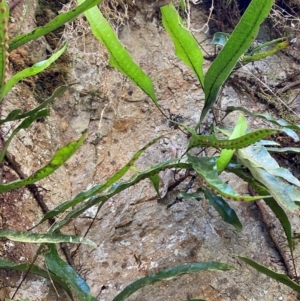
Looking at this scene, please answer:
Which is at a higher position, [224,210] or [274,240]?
[224,210]

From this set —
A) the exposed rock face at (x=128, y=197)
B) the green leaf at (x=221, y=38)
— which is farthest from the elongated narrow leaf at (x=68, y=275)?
the green leaf at (x=221, y=38)

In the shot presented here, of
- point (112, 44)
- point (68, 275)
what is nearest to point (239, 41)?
point (112, 44)

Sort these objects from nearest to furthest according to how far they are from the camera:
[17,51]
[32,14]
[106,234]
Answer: [106,234] < [17,51] < [32,14]

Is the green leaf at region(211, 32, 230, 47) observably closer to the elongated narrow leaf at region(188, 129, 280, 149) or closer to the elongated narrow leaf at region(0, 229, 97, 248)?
the elongated narrow leaf at region(188, 129, 280, 149)

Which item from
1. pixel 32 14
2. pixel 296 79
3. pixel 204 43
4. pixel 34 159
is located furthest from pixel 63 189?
pixel 296 79

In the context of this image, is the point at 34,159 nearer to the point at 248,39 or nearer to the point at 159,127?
the point at 159,127

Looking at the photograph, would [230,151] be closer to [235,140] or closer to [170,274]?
[235,140]
